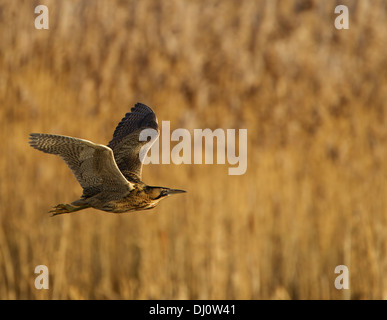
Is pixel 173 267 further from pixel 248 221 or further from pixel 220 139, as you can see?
pixel 220 139

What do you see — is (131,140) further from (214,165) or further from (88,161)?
(214,165)

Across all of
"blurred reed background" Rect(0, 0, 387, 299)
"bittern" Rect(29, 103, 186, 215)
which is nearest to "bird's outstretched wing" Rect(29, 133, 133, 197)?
"bittern" Rect(29, 103, 186, 215)

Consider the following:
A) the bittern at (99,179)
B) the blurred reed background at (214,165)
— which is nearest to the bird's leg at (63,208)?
the bittern at (99,179)

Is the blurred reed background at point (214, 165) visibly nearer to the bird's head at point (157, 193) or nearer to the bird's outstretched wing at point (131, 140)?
the bird's outstretched wing at point (131, 140)

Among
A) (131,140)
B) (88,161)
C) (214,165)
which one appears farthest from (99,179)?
(214,165)

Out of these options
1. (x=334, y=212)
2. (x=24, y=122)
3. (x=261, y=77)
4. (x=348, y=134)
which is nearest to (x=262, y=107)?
(x=261, y=77)
